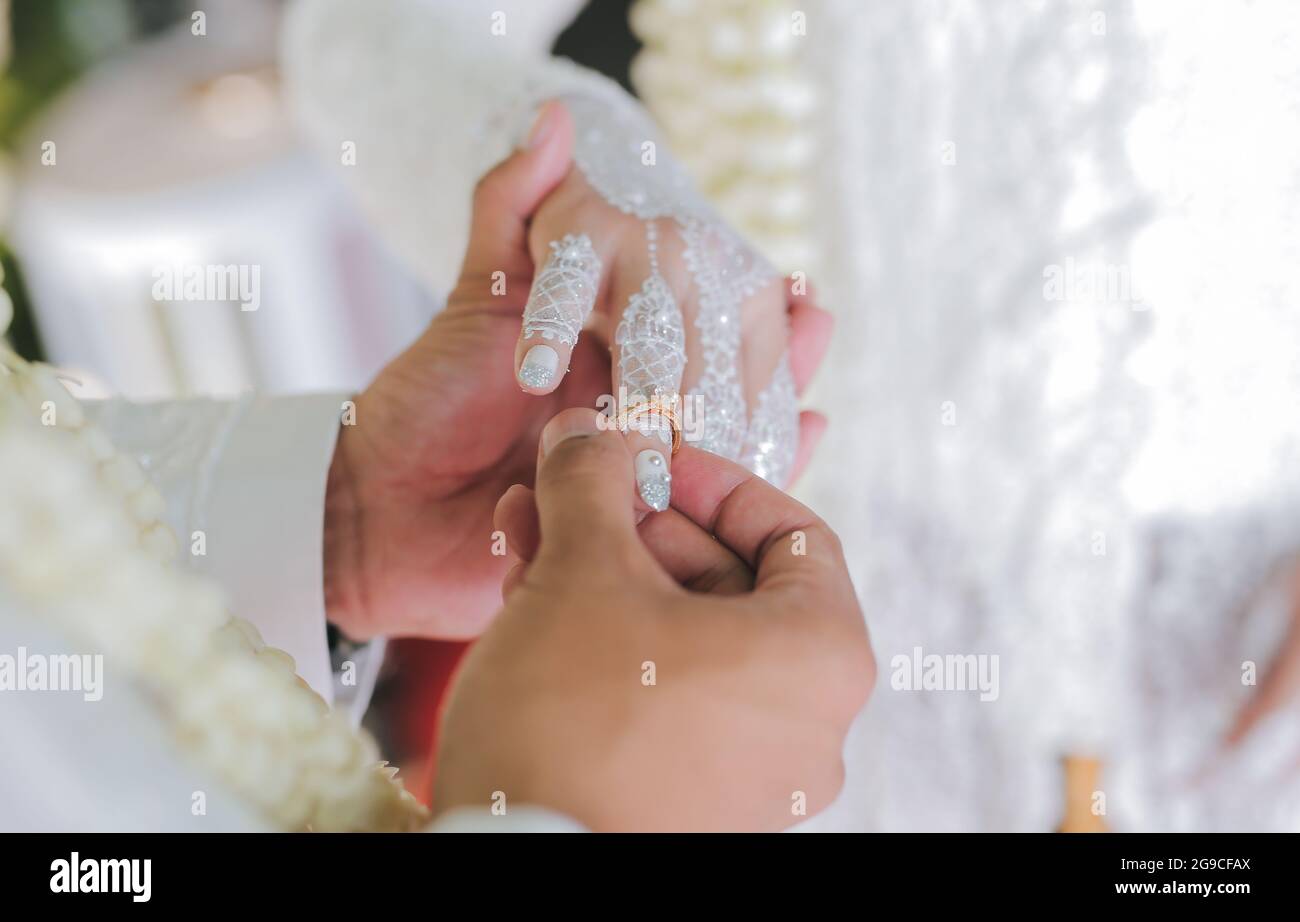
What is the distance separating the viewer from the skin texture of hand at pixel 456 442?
1.68 feet

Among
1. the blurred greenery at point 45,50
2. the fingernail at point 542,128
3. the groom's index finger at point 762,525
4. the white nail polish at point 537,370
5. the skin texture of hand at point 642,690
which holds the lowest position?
the skin texture of hand at point 642,690

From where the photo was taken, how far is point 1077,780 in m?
0.64

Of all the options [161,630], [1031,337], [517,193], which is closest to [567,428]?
[161,630]

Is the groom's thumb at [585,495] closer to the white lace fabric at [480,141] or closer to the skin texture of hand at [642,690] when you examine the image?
the skin texture of hand at [642,690]

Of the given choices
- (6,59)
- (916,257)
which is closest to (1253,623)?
(916,257)

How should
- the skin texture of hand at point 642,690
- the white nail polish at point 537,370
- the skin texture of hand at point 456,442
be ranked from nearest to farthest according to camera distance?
the skin texture of hand at point 642,690, the white nail polish at point 537,370, the skin texture of hand at point 456,442

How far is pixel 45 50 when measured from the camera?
1.32 m

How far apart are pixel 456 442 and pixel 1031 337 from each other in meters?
0.36

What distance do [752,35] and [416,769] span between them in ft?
2.54

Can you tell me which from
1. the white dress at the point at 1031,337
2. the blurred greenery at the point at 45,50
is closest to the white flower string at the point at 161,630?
the white dress at the point at 1031,337

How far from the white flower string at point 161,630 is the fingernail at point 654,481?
0.41 ft

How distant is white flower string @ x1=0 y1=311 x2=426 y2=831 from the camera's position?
27 centimetres

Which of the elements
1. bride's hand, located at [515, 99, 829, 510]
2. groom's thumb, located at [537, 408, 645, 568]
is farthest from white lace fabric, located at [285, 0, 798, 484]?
groom's thumb, located at [537, 408, 645, 568]

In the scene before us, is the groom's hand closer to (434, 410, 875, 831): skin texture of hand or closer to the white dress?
the white dress
